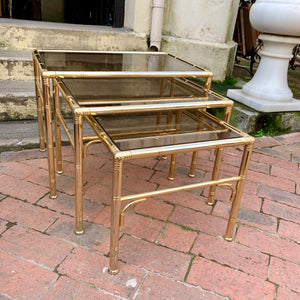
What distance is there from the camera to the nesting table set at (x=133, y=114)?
4.96 ft

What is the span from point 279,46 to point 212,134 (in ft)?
6.74

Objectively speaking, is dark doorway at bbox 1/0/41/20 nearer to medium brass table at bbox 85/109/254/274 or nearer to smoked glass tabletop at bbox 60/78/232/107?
smoked glass tabletop at bbox 60/78/232/107

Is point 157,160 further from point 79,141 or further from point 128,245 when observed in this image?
point 79,141

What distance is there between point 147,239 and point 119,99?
851 millimetres

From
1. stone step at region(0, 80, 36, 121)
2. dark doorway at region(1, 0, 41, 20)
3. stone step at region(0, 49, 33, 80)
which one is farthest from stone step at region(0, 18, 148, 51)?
dark doorway at region(1, 0, 41, 20)

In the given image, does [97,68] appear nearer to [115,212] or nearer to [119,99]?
[119,99]

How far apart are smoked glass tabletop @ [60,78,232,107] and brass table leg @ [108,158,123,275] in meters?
0.47

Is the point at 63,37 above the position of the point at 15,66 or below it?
above

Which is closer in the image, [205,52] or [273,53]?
[273,53]

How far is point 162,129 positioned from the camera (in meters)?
1.74

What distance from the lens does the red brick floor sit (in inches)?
62.9

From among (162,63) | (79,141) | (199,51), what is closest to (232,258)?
(79,141)

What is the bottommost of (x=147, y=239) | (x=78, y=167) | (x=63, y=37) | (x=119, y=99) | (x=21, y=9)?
(x=147, y=239)

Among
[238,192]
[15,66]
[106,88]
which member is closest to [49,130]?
[106,88]
